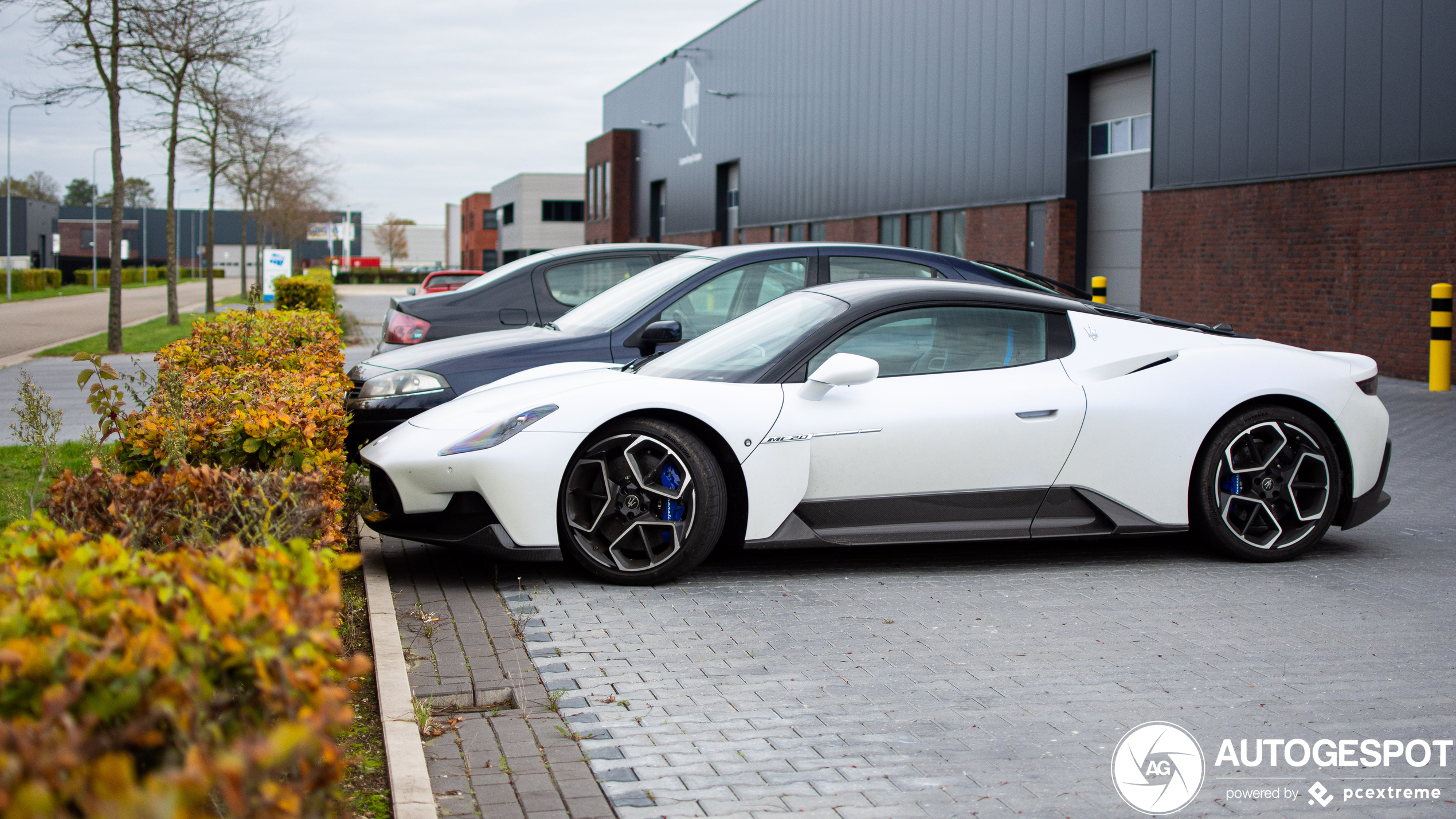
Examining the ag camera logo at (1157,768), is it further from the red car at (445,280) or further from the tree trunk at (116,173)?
the red car at (445,280)

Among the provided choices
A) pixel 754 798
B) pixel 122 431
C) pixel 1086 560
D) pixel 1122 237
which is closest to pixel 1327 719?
pixel 754 798

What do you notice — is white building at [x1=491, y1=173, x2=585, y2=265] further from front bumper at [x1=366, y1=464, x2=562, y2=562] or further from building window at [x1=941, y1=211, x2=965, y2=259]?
front bumper at [x1=366, y1=464, x2=562, y2=562]

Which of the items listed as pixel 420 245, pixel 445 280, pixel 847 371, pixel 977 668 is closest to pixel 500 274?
pixel 847 371

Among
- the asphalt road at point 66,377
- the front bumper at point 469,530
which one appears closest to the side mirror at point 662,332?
the front bumper at point 469,530

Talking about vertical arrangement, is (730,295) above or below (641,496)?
above

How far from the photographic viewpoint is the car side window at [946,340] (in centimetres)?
576

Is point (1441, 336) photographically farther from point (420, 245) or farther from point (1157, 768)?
point (420, 245)

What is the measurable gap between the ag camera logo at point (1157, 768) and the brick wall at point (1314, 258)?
48.3 feet

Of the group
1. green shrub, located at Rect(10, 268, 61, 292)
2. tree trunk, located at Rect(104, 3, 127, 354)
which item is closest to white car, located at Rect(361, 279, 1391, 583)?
tree trunk, located at Rect(104, 3, 127, 354)

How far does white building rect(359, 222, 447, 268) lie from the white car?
149893 millimetres

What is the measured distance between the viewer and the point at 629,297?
26.0 ft

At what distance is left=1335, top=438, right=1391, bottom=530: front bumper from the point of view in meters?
6.01

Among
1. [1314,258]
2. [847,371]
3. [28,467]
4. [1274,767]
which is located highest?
[1314,258]

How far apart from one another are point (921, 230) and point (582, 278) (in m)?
22.1
